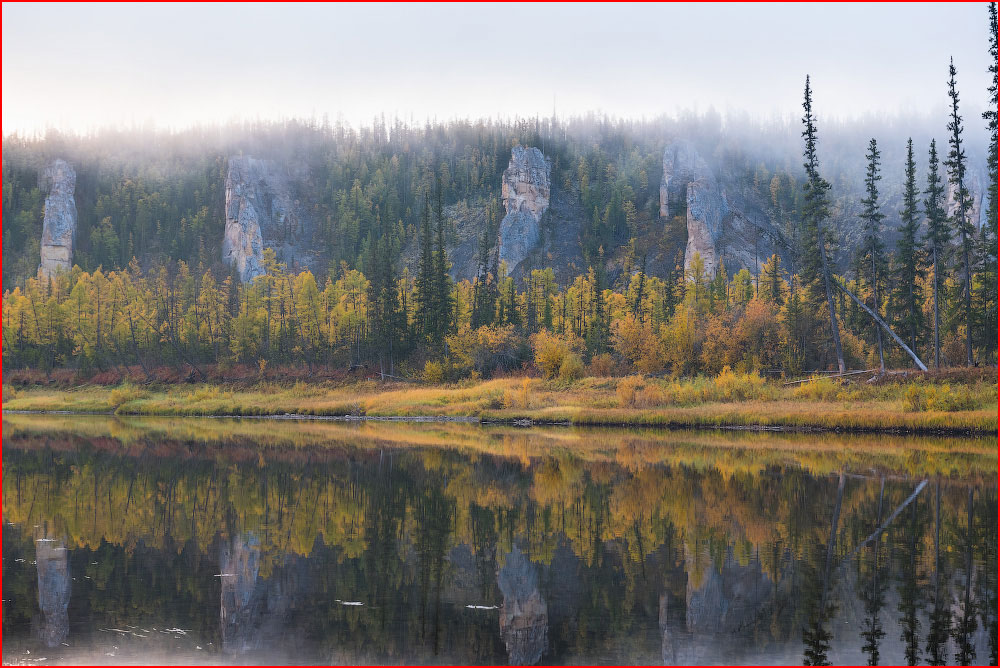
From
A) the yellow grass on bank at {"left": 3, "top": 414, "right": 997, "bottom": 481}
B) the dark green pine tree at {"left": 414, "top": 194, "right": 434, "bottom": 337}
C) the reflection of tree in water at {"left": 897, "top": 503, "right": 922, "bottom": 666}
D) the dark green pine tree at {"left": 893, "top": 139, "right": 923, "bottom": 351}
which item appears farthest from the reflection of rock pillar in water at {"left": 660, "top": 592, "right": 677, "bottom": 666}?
the dark green pine tree at {"left": 414, "top": 194, "right": 434, "bottom": 337}

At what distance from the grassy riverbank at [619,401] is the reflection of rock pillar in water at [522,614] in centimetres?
2754

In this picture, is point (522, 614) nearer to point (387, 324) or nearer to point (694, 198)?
point (387, 324)

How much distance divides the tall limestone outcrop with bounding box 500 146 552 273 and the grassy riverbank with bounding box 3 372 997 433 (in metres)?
74.2

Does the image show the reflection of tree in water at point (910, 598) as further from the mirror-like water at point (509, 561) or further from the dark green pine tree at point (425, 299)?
the dark green pine tree at point (425, 299)

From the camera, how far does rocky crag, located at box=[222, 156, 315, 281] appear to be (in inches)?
5709

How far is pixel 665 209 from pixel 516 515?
132661 millimetres

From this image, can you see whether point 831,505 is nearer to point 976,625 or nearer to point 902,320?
point 976,625

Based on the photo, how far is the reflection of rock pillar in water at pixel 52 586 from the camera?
10.2 m

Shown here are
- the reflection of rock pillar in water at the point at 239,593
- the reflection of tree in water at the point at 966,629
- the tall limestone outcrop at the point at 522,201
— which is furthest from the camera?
the tall limestone outcrop at the point at 522,201

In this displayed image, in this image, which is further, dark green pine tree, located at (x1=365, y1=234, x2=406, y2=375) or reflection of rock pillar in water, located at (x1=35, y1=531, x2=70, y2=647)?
dark green pine tree, located at (x1=365, y1=234, x2=406, y2=375)

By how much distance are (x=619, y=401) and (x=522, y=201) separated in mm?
102049

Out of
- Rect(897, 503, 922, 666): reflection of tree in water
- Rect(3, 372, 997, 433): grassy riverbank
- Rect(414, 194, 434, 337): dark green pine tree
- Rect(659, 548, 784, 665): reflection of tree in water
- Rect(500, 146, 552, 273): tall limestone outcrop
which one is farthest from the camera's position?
Rect(500, 146, 552, 273): tall limestone outcrop

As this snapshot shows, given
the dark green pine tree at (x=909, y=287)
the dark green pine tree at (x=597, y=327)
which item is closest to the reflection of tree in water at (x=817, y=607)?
the dark green pine tree at (x=909, y=287)

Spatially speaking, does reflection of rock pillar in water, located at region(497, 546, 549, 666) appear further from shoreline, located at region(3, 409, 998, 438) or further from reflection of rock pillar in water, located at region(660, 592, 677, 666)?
shoreline, located at region(3, 409, 998, 438)
